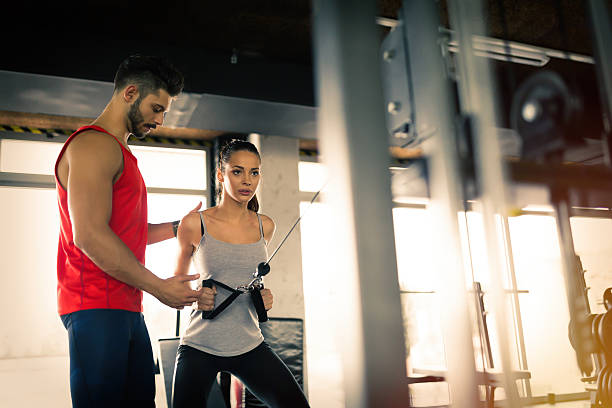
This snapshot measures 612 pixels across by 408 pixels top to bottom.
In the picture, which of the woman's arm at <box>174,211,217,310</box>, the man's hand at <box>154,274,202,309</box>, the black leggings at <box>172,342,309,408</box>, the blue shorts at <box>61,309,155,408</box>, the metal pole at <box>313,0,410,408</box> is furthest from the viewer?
the woman's arm at <box>174,211,217,310</box>

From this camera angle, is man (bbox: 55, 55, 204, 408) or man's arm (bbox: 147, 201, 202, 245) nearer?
man (bbox: 55, 55, 204, 408)

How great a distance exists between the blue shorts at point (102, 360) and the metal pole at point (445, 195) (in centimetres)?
72

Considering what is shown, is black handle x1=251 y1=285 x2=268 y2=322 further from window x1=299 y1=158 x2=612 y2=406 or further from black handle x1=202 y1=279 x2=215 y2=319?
window x1=299 y1=158 x2=612 y2=406

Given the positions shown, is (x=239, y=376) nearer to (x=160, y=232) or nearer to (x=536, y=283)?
(x=160, y=232)

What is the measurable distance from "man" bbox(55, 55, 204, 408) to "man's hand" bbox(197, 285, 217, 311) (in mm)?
221

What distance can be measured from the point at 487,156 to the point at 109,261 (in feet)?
2.60

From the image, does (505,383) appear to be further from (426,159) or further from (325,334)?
(325,334)

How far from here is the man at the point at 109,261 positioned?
1.06m

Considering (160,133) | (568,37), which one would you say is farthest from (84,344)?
(160,133)

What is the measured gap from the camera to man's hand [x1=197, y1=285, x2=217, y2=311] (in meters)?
1.48

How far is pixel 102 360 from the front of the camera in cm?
106

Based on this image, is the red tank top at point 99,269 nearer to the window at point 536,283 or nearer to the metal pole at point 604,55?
the window at point 536,283

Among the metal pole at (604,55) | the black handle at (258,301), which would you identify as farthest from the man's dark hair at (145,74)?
the metal pole at (604,55)

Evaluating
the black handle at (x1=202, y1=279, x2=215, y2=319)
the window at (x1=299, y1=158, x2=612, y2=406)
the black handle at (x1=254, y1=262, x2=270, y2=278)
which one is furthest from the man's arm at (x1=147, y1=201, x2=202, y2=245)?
the window at (x1=299, y1=158, x2=612, y2=406)
